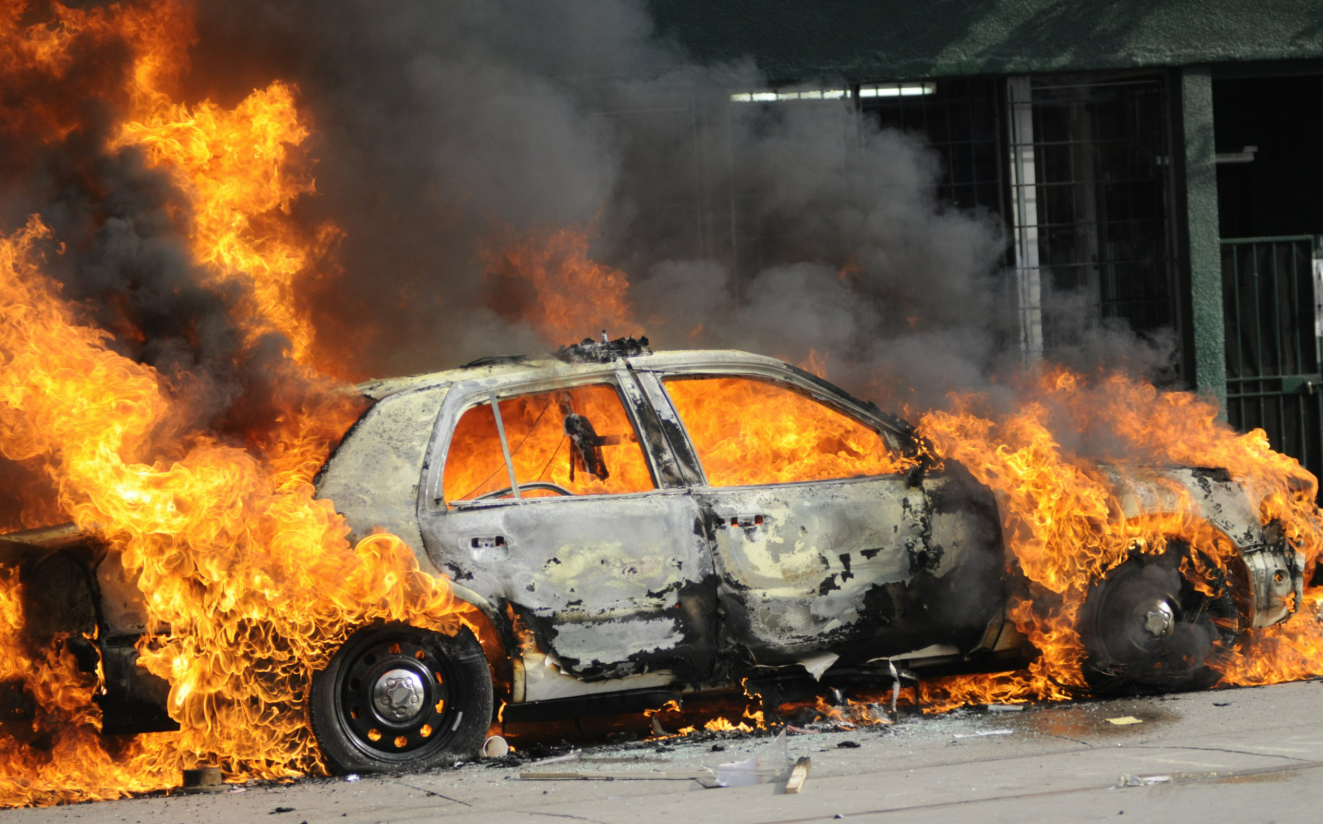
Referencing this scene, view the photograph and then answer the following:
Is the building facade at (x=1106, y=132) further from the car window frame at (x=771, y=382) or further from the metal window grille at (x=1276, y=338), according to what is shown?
the car window frame at (x=771, y=382)

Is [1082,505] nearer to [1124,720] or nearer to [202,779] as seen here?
[1124,720]

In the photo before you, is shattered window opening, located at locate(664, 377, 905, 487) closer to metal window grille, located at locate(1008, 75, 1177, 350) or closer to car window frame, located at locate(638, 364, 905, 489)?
car window frame, located at locate(638, 364, 905, 489)

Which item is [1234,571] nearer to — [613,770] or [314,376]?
[613,770]

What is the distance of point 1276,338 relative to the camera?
32.1 ft

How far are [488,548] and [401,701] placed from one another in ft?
2.19

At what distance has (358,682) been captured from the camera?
515 centimetres

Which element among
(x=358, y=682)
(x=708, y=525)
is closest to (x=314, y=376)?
(x=358, y=682)

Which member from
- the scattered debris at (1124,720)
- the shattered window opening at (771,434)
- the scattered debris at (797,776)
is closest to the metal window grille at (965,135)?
the shattered window opening at (771,434)

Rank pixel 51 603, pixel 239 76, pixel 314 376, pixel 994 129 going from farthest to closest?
pixel 994 129, pixel 239 76, pixel 314 376, pixel 51 603

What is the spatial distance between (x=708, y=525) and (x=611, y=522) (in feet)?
1.28

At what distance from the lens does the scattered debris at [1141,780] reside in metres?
4.66

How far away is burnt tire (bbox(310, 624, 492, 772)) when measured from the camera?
5109mm

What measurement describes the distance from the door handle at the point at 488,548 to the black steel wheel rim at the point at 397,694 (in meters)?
0.37

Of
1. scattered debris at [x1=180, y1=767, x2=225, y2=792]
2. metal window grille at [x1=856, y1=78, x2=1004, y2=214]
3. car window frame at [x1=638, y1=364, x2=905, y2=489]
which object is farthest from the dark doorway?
scattered debris at [x1=180, y1=767, x2=225, y2=792]
